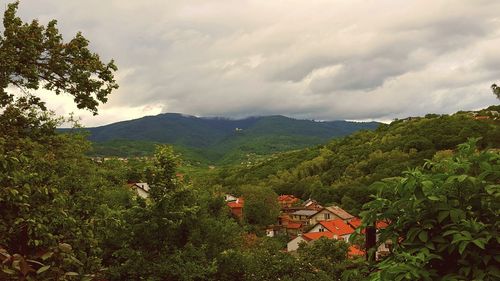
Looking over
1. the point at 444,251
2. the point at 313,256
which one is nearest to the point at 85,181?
the point at 313,256

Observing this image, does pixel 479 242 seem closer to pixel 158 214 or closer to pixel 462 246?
pixel 462 246

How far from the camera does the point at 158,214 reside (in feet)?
60.6

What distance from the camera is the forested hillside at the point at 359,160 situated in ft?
290

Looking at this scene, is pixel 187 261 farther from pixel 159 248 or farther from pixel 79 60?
pixel 79 60

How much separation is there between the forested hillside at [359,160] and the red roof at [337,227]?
39.9 ft

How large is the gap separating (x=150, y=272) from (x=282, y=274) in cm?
733

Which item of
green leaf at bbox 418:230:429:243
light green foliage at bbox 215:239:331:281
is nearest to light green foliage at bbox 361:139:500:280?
green leaf at bbox 418:230:429:243

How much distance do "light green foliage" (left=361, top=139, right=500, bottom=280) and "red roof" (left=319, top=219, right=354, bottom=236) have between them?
2305 inches

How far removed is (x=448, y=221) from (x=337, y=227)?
62.7m

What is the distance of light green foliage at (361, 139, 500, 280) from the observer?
2.93 meters

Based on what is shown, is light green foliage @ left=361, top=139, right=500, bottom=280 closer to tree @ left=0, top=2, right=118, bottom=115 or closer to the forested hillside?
tree @ left=0, top=2, right=118, bottom=115

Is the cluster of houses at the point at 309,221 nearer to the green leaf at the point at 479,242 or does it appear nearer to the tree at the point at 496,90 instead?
the tree at the point at 496,90

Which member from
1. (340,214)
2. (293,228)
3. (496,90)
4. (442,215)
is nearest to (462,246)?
(442,215)

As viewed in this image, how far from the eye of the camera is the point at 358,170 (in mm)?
101062
